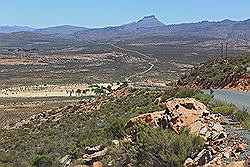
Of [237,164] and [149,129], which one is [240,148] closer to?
[237,164]

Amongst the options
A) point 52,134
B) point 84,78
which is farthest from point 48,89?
point 52,134

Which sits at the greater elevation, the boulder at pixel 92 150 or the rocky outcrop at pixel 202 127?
the rocky outcrop at pixel 202 127

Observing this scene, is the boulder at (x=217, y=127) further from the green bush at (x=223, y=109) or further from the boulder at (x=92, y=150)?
the boulder at (x=92, y=150)

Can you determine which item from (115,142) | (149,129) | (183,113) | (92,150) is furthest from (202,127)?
(92,150)

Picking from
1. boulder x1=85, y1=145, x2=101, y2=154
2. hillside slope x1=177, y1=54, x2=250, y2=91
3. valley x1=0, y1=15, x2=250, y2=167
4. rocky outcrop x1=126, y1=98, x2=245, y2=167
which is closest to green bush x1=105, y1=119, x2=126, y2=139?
valley x1=0, y1=15, x2=250, y2=167

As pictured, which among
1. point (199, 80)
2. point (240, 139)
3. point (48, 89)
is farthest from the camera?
point (48, 89)

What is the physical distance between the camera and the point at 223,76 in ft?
90.7

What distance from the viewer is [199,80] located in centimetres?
2958

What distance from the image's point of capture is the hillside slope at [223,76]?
82.9ft

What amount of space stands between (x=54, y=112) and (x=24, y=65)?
99779mm

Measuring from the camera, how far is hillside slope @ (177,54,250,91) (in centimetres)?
2527

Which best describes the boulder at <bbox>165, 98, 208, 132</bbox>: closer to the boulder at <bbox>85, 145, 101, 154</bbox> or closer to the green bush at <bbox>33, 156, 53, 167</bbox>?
Result: the boulder at <bbox>85, 145, 101, 154</bbox>

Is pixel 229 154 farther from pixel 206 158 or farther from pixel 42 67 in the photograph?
pixel 42 67

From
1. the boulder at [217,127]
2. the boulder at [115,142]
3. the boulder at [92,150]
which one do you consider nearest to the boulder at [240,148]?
the boulder at [217,127]
